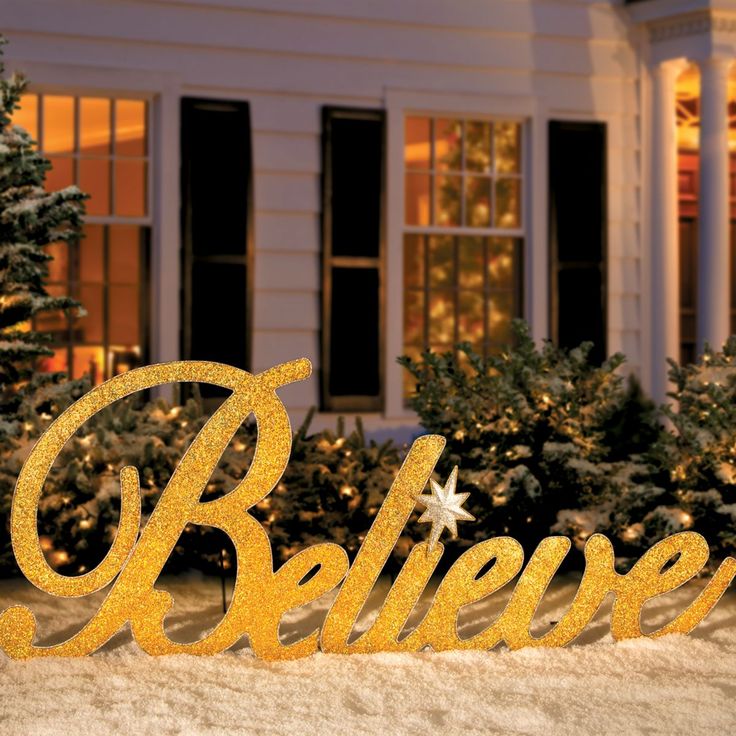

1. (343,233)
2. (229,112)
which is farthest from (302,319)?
(229,112)

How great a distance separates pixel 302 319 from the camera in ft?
31.9

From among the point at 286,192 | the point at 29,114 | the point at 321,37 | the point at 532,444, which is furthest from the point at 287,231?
the point at 532,444

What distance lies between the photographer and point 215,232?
373 inches

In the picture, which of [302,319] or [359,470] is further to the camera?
[302,319]

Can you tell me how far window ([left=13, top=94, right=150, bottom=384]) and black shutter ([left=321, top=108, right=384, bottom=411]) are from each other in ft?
4.49

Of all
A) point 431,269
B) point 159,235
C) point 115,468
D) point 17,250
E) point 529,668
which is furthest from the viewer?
point 431,269

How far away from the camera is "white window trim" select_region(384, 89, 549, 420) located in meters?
A: 9.95

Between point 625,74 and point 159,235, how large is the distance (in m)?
4.07

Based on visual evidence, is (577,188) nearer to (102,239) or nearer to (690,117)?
(690,117)

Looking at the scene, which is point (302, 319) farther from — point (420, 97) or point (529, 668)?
point (529, 668)

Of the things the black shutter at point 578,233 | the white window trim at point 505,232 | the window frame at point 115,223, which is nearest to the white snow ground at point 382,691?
the window frame at point 115,223

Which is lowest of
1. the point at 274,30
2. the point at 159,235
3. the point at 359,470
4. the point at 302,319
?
the point at 359,470

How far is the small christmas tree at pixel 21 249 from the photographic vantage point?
675cm

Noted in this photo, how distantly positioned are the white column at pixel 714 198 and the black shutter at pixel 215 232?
3.57 meters
